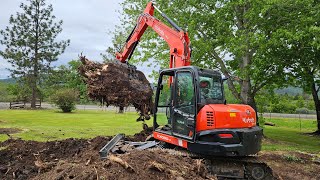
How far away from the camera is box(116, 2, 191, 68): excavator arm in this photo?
30.0 feet

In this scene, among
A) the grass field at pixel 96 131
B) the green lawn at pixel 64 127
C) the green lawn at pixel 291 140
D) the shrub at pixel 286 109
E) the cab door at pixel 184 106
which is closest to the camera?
the cab door at pixel 184 106

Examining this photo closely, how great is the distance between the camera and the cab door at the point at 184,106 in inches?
289

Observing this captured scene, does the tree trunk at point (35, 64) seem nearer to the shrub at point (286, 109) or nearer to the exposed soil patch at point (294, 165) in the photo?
the shrub at point (286, 109)

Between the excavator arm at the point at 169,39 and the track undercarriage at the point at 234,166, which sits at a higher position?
the excavator arm at the point at 169,39

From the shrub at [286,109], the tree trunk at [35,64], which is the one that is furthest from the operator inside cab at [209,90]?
the shrub at [286,109]

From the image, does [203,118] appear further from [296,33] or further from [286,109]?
[286,109]

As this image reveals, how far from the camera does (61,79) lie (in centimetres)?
4516

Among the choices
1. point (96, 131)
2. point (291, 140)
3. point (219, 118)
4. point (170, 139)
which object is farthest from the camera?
point (291, 140)

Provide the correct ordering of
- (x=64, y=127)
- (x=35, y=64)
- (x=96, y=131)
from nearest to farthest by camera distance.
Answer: (x=96, y=131)
(x=64, y=127)
(x=35, y=64)

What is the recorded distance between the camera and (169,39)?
9922mm

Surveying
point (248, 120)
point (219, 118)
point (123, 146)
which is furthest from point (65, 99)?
point (219, 118)

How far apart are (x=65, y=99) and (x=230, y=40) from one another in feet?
81.4

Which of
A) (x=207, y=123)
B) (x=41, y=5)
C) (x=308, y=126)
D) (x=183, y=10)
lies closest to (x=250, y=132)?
(x=207, y=123)

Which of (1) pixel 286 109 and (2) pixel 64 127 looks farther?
(1) pixel 286 109
